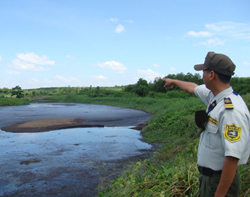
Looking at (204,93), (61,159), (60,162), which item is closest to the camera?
(204,93)

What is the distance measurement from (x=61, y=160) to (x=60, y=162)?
0.20 m

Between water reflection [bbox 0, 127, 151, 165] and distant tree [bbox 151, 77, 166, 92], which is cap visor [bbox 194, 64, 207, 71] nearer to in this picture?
water reflection [bbox 0, 127, 151, 165]

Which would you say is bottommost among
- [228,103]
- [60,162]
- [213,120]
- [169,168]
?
[60,162]

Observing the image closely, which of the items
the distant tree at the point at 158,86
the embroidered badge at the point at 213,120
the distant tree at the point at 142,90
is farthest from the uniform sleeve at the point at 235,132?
the distant tree at the point at 158,86

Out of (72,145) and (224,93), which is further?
(72,145)

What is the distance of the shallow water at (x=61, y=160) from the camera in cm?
539

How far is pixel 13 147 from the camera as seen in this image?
9.06 m

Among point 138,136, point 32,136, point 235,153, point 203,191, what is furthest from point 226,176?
point 32,136

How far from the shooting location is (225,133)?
A: 5.48ft

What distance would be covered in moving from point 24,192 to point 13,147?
4461mm

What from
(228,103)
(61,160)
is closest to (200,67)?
(228,103)

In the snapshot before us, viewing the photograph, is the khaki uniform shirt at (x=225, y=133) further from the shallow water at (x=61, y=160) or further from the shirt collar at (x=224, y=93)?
the shallow water at (x=61, y=160)

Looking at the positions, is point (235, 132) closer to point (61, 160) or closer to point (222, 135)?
point (222, 135)

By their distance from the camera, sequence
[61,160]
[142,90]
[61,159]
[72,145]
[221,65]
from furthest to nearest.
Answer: [142,90] < [72,145] < [61,159] < [61,160] < [221,65]
